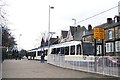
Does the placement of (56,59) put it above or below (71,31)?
below

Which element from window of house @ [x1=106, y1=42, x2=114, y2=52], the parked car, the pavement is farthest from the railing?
window of house @ [x1=106, y1=42, x2=114, y2=52]

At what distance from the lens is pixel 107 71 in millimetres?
18734

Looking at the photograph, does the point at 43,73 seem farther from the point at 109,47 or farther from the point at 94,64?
the point at 109,47

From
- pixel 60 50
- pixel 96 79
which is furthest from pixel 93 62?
pixel 60 50

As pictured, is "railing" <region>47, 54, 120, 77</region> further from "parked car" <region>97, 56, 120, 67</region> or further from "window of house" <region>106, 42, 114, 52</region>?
"window of house" <region>106, 42, 114, 52</region>

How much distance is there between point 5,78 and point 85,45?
17.6m

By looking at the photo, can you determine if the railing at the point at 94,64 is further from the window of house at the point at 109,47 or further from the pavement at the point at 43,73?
the window of house at the point at 109,47

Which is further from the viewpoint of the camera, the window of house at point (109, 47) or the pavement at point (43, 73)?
the window of house at point (109, 47)

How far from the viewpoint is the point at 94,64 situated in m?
20.7

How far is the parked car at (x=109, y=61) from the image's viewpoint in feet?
58.0

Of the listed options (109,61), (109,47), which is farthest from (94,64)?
(109,47)

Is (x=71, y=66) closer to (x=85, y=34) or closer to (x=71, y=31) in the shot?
(x=85, y=34)

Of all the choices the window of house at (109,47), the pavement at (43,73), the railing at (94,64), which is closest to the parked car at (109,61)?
the railing at (94,64)

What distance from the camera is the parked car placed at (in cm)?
1767
